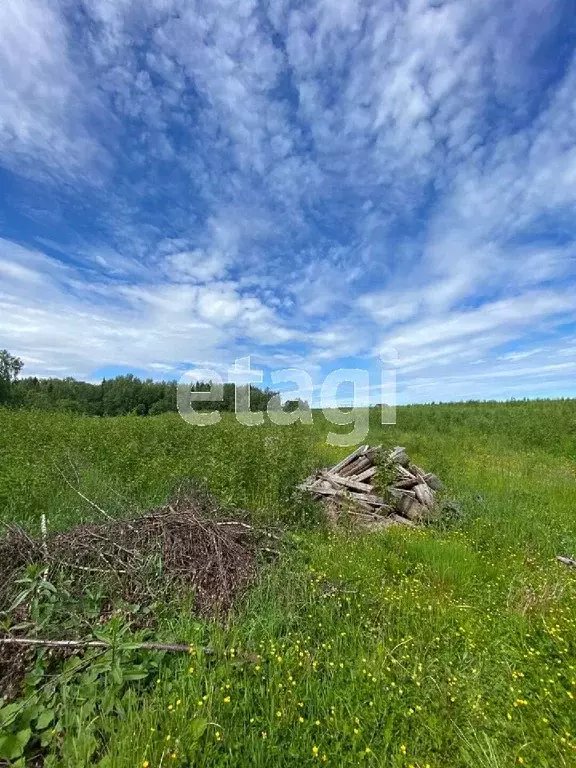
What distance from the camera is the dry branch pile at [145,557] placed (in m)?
3.42

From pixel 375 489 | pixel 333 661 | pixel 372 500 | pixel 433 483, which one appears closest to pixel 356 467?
pixel 375 489

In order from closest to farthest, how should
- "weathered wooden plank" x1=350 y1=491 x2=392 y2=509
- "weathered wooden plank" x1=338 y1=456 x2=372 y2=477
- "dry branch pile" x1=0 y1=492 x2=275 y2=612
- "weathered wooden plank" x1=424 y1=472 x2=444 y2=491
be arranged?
"dry branch pile" x1=0 y1=492 x2=275 y2=612 < "weathered wooden plank" x1=350 y1=491 x2=392 y2=509 < "weathered wooden plank" x1=424 y1=472 x2=444 y2=491 < "weathered wooden plank" x1=338 y1=456 x2=372 y2=477

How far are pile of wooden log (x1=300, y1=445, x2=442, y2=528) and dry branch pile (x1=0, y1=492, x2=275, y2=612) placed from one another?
113 inches

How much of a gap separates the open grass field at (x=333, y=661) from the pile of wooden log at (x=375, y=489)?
2.33 feet

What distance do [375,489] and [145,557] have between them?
507cm

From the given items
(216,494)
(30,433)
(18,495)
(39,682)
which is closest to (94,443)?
(30,433)

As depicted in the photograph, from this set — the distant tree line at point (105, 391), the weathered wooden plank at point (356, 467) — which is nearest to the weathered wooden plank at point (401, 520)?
the weathered wooden plank at point (356, 467)

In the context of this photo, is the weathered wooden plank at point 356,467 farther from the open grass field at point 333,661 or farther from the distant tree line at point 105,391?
the distant tree line at point 105,391

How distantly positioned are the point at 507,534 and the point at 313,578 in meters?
3.71

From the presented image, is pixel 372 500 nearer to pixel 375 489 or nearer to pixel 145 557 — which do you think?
pixel 375 489

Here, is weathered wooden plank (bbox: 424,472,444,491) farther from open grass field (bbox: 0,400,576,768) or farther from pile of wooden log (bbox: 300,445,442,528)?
open grass field (bbox: 0,400,576,768)

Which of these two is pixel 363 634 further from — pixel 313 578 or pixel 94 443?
pixel 94 443

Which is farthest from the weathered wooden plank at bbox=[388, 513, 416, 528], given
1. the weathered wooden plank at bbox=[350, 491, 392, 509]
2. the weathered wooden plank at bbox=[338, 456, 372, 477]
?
the weathered wooden plank at bbox=[338, 456, 372, 477]

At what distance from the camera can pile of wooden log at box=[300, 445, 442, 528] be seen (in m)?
6.96
